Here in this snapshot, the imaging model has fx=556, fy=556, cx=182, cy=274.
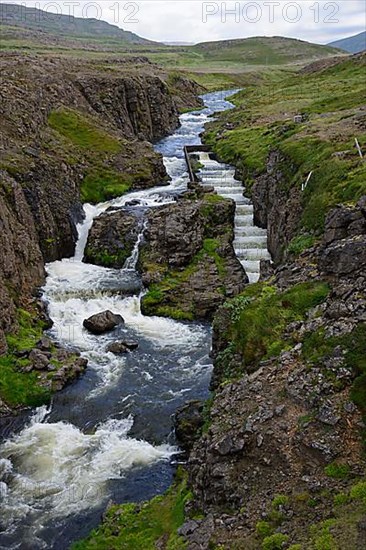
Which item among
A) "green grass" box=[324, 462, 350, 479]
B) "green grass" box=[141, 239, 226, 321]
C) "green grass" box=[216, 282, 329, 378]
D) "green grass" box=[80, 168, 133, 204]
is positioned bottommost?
"green grass" box=[141, 239, 226, 321]

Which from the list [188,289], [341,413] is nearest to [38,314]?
[188,289]

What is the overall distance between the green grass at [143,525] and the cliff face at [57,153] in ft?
50.4

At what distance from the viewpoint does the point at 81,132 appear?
6981 cm

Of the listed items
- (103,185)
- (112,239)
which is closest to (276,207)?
(112,239)

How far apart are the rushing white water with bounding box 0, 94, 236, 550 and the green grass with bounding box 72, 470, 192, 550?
4.51 ft

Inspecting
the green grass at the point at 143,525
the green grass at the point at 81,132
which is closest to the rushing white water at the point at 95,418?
the green grass at the point at 143,525

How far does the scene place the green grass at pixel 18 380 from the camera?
30750 mm

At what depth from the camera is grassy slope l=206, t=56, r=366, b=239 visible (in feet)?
117

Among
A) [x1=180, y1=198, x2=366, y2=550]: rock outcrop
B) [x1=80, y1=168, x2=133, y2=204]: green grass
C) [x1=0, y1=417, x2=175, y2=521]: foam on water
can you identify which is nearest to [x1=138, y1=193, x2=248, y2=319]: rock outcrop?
[x1=80, y1=168, x2=133, y2=204]: green grass

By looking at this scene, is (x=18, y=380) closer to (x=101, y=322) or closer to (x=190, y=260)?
(x=101, y=322)

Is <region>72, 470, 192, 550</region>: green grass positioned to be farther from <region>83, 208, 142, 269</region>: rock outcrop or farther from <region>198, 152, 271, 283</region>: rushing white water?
<region>83, 208, 142, 269</region>: rock outcrop

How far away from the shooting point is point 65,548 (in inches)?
823

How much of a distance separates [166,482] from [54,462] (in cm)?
555

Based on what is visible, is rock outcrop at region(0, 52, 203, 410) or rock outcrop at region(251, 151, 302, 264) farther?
rock outcrop at region(0, 52, 203, 410)
